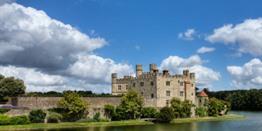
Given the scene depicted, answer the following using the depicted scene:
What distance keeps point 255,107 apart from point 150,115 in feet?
207

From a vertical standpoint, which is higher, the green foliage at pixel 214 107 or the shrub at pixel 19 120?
the green foliage at pixel 214 107

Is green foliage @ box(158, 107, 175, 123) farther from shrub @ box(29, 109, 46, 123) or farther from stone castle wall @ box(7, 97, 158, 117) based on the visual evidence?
shrub @ box(29, 109, 46, 123)

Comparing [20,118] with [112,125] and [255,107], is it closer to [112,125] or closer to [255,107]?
[112,125]

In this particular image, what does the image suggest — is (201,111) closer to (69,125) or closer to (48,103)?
(69,125)

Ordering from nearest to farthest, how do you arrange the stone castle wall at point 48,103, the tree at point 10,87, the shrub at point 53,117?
the shrub at point 53,117
the stone castle wall at point 48,103
the tree at point 10,87

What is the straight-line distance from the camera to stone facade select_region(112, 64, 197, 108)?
68.3 meters

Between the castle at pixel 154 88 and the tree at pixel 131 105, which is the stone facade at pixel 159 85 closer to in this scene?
the castle at pixel 154 88

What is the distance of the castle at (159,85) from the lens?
68.2 m


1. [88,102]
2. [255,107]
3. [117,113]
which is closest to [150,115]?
[117,113]

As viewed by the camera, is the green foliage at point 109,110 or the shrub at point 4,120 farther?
the green foliage at point 109,110

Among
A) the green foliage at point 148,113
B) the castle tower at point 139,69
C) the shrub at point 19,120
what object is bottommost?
the shrub at point 19,120

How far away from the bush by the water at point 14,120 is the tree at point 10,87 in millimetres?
16426

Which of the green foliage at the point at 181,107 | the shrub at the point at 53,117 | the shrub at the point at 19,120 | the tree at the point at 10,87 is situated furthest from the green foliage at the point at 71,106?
the green foliage at the point at 181,107

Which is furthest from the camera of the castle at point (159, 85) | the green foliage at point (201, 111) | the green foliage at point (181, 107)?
the green foliage at point (201, 111)
